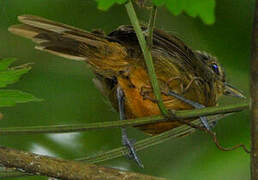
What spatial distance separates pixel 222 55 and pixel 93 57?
→ 68 centimetres

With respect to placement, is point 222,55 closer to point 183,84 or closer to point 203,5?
point 183,84

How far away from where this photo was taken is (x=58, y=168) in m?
1.18

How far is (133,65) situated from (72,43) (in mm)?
197

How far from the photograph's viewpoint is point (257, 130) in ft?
3.17

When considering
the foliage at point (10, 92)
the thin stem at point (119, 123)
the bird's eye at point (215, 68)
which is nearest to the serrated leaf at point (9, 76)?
the foliage at point (10, 92)

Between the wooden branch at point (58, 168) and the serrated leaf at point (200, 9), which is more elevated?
the serrated leaf at point (200, 9)

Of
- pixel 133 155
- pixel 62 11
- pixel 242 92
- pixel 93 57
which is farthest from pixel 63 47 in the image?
pixel 242 92

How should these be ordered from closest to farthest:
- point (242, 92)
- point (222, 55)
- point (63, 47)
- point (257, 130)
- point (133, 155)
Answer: point (257, 130) → point (63, 47) → point (133, 155) → point (242, 92) → point (222, 55)

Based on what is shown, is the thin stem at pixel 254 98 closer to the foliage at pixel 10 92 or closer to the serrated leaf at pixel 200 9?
the serrated leaf at pixel 200 9

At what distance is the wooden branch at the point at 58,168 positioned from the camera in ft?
3.82

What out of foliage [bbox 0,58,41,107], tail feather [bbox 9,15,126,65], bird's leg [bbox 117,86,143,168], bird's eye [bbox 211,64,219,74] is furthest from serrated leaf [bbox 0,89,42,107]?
bird's eye [bbox 211,64,219,74]

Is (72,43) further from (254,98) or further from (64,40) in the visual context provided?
(254,98)

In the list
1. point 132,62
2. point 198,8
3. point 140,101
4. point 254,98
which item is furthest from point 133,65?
point 198,8

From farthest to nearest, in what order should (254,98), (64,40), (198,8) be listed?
(64,40) < (254,98) < (198,8)
